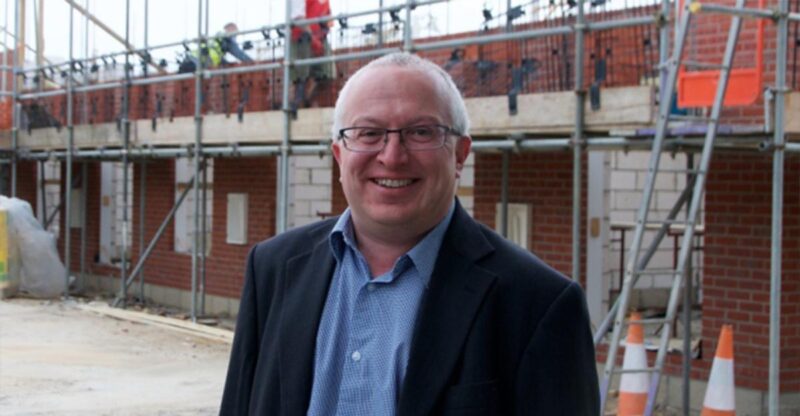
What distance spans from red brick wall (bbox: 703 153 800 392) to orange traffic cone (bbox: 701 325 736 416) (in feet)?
3.95

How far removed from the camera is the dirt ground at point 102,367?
9930mm

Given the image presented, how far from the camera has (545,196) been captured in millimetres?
11117

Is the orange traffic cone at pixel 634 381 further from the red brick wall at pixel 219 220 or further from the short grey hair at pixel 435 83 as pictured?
the red brick wall at pixel 219 220

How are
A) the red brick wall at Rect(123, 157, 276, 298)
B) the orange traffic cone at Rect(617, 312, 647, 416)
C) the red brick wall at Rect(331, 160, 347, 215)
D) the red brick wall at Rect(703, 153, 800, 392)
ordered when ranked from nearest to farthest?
the orange traffic cone at Rect(617, 312, 647, 416) < the red brick wall at Rect(703, 153, 800, 392) < the red brick wall at Rect(331, 160, 347, 215) < the red brick wall at Rect(123, 157, 276, 298)

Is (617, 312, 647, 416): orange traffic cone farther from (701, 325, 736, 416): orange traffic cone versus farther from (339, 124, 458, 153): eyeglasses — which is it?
(339, 124, 458, 153): eyeglasses

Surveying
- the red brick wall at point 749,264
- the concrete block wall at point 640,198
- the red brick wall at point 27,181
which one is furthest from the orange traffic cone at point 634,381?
the red brick wall at point 27,181

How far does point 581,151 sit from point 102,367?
18.2ft

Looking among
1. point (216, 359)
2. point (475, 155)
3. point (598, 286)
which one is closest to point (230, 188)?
point (216, 359)

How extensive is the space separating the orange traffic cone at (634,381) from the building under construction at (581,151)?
0.21m

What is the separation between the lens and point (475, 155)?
11758 millimetres

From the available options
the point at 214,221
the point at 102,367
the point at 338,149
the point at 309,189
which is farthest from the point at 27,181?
the point at 338,149

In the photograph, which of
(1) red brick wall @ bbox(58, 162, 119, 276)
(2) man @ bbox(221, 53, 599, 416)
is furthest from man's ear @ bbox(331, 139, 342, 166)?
(1) red brick wall @ bbox(58, 162, 119, 276)

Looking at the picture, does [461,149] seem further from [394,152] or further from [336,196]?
[336,196]

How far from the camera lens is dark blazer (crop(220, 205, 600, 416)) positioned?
2.56m
